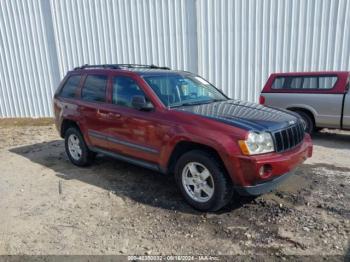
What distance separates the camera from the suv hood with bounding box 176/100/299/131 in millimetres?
3381

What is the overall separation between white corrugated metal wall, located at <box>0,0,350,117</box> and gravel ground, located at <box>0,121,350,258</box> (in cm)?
456

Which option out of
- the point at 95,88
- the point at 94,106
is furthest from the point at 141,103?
the point at 95,88

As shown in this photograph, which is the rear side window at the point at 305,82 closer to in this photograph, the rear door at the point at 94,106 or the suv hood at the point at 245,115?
the suv hood at the point at 245,115

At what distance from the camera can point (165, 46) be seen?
32.0 feet

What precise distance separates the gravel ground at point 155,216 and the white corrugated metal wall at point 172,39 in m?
4.56

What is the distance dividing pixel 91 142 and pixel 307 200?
11.6 feet

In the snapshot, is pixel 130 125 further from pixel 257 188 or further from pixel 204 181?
pixel 257 188

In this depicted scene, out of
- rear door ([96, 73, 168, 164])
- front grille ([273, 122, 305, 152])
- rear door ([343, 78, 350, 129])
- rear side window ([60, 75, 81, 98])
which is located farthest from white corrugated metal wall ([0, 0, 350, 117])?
front grille ([273, 122, 305, 152])

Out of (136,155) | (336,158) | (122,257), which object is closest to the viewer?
(122,257)

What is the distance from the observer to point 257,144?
3.23 metres

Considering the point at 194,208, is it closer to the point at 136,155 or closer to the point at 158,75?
the point at 136,155

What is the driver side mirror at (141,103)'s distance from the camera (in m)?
3.91

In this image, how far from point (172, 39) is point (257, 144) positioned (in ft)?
23.7

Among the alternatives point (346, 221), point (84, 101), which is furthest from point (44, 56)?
point (346, 221)
